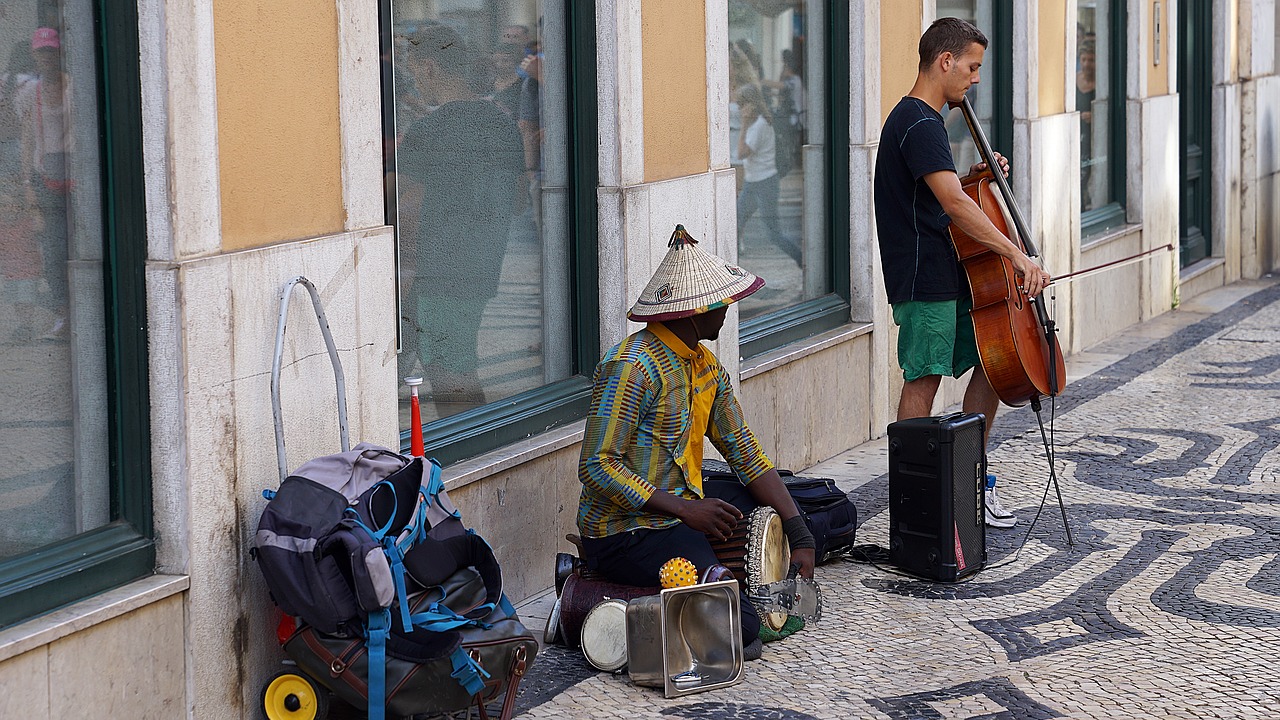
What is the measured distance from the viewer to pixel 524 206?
5848mm

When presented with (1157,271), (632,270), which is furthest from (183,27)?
(1157,271)

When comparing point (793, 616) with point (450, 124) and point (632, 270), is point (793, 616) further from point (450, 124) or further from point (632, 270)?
point (450, 124)

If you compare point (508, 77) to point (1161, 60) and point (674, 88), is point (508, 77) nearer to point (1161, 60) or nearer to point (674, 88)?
point (674, 88)

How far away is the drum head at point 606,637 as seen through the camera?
4703 millimetres

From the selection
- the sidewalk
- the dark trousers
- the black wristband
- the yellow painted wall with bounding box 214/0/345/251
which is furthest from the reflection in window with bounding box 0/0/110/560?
the black wristband

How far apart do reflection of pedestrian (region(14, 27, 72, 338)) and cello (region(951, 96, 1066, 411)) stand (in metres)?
3.09

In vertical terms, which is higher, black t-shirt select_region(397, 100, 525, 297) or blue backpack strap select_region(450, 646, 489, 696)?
black t-shirt select_region(397, 100, 525, 297)

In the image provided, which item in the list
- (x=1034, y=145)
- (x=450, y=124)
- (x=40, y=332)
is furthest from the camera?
(x=1034, y=145)

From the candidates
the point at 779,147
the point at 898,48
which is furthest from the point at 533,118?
the point at 898,48

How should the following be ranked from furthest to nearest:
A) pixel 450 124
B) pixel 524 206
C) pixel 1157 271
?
pixel 1157 271, pixel 524 206, pixel 450 124

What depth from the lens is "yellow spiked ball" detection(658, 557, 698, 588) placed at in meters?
4.62

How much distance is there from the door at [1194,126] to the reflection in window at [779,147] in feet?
19.9

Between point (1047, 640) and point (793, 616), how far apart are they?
75 centimetres

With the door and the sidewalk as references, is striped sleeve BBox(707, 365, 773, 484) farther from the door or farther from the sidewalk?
the door
